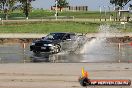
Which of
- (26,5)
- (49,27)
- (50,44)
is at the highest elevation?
(26,5)

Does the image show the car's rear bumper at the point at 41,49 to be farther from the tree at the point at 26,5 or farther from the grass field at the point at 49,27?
the tree at the point at 26,5

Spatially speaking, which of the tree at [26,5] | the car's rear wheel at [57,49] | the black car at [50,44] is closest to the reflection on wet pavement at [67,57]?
the car's rear wheel at [57,49]

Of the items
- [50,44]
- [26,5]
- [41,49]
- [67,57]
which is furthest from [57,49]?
[26,5]

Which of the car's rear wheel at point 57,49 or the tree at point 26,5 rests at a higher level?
the tree at point 26,5

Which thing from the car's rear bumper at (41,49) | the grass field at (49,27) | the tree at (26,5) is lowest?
the grass field at (49,27)

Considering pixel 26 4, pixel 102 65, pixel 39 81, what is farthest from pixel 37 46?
pixel 26 4

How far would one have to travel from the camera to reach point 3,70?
19078 mm

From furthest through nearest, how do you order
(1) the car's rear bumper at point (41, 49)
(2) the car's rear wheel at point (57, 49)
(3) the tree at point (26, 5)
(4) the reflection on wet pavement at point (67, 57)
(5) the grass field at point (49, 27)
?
(3) the tree at point (26, 5) → (5) the grass field at point (49, 27) → (1) the car's rear bumper at point (41, 49) → (2) the car's rear wheel at point (57, 49) → (4) the reflection on wet pavement at point (67, 57)

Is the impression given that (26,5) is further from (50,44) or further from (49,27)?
(50,44)

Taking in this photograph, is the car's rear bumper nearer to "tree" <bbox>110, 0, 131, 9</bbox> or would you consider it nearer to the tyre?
the tyre

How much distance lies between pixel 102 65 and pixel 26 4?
61262mm

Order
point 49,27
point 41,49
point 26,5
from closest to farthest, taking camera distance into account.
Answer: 1. point 41,49
2. point 49,27
3. point 26,5

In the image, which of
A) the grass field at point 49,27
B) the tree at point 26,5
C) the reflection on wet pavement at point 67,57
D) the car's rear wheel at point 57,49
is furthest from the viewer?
the tree at point 26,5

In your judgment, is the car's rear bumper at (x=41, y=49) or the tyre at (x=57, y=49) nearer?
the tyre at (x=57, y=49)
